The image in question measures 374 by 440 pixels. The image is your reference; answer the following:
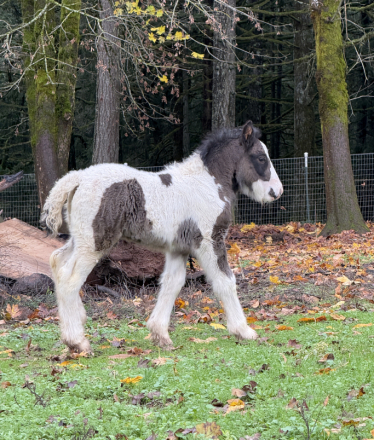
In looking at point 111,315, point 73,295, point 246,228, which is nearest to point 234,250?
point 111,315

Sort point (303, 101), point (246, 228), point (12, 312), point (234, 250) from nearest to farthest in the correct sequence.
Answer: point (12, 312)
point (234, 250)
point (246, 228)
point (303, 101)

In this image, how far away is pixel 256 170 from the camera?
6.42 metres

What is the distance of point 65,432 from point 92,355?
82.4 inches

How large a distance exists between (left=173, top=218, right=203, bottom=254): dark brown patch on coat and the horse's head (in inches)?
36.4

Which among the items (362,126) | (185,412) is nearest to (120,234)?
(185,412)

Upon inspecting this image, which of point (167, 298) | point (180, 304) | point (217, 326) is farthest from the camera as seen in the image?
point (180, 304)

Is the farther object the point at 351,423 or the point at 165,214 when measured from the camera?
the point at 165,214

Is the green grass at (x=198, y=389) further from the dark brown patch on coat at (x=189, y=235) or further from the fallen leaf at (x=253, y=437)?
the dark brown patch on coat at (x=189, y=235)

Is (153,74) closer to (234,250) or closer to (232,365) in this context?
(234,250)

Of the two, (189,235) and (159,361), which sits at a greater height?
(189,235)

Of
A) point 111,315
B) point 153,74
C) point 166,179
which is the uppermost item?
point 153,74

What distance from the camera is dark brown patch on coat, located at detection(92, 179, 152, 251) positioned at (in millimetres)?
5621

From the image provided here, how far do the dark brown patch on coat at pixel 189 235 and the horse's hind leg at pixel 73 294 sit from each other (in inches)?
34.6

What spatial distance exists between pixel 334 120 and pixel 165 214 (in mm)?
9129
